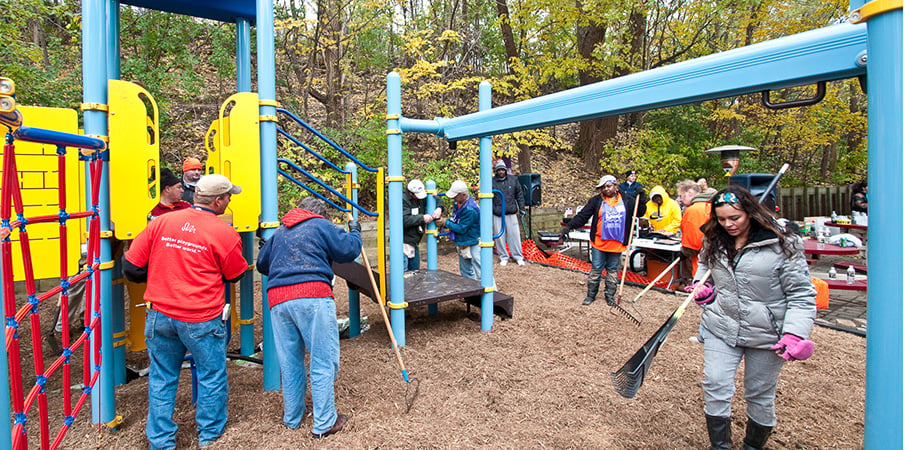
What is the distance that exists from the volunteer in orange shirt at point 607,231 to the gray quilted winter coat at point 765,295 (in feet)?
10.6

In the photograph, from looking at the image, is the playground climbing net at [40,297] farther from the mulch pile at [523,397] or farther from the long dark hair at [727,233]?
the long dark hair at [727,233]

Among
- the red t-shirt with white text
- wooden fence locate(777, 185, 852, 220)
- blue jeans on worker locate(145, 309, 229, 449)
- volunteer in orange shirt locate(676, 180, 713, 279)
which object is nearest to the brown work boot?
blue jeans on worker locate(145, 309, 229, 449)

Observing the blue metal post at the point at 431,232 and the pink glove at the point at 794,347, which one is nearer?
the pink glove at the point at 794,347

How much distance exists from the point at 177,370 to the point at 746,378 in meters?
3.24

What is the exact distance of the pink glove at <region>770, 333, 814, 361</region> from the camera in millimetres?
2355

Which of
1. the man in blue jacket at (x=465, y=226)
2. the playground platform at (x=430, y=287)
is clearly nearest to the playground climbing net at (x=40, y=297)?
the playground platform at (x=430, y=287)

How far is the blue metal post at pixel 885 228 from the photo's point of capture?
1.24 metres

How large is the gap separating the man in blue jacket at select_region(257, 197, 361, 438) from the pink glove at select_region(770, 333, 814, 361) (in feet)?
8.03

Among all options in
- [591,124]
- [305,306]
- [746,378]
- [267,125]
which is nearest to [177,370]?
[305,306]

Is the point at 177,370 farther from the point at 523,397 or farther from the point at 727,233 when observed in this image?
the point at 727,233

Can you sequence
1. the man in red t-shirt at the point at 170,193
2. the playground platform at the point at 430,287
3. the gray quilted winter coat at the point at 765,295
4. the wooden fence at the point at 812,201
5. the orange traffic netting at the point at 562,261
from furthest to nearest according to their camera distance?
the wooden fence at the point at 812,201, the orange traffic netting at the point at 562,261, the playground platform at the point at 430,287, the man in red t-shirt at the point at 170,193, the gray quilted winter coat at the point at 765,295

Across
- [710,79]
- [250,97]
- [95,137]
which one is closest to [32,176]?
[95,137]

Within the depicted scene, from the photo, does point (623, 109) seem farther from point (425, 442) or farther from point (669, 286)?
point (669, 286)

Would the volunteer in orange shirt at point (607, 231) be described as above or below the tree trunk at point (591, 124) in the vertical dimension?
below
